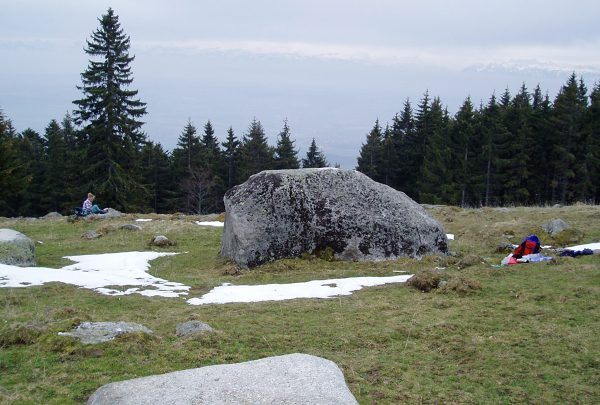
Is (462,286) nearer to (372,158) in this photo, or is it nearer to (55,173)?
(372,158)

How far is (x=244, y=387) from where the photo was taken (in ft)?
18.6

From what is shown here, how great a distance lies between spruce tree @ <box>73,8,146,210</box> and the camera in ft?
150

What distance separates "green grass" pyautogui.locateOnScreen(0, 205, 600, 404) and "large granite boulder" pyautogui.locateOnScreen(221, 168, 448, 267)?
1977mm

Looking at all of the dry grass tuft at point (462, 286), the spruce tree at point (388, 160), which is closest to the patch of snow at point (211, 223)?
the dry grass tuft at point (462, 286)

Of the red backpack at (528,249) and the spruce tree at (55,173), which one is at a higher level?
the spruce tree at (55,173)

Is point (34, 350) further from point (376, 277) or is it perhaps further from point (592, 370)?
point (376, 277)

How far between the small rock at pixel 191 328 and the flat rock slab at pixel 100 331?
55cm

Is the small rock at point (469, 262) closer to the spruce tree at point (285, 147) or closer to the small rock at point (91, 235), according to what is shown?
the small rock at point (91, 235)

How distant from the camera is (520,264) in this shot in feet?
49.6

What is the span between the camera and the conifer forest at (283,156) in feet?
152

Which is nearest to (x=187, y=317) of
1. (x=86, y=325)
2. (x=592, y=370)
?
(x=86, y=325)

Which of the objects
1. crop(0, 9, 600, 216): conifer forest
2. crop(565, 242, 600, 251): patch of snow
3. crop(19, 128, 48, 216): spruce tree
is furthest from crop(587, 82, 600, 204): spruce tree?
crop(19, 128, 48, 216): spruce tree

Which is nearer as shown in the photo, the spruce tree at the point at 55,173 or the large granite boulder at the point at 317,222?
the large granite boulder at the point at 317,222

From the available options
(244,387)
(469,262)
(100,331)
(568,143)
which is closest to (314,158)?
(568,143)
